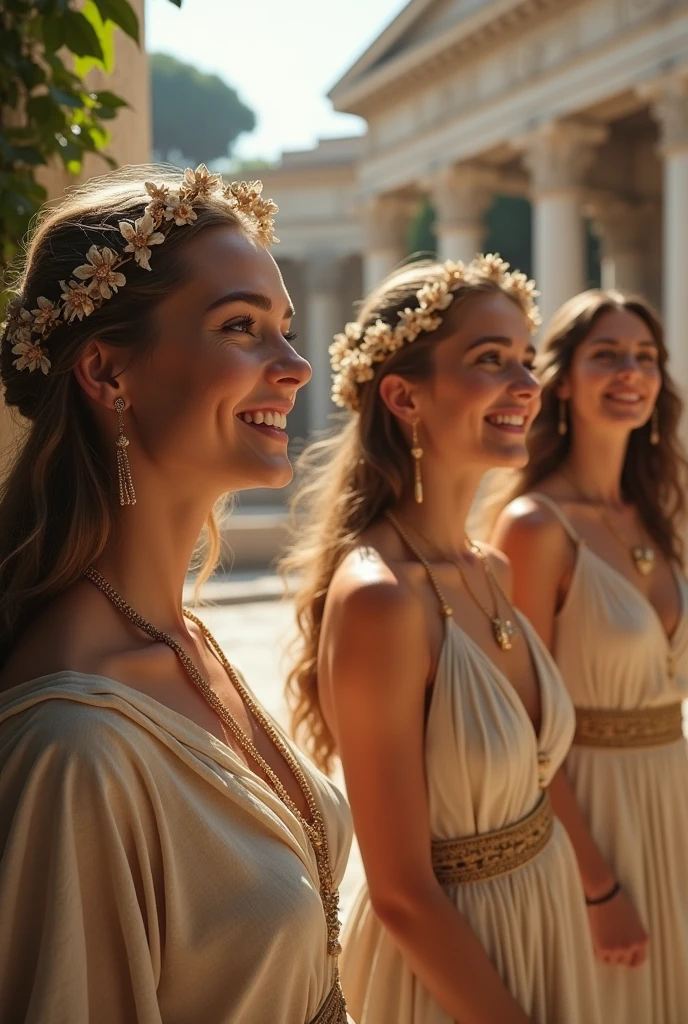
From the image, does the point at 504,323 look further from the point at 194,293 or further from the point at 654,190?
the point at 654,190

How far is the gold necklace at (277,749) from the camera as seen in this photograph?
1753 millimetres

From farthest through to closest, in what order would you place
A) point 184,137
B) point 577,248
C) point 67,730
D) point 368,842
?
point 184,137 → point 577,248 → point 368,842 → point 67,730

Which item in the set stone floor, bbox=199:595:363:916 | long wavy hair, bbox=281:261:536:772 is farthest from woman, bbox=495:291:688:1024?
stone floor, bbox=199:595:363:916

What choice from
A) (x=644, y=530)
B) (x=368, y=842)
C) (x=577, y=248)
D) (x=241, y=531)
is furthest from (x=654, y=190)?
(x=368, y=842)

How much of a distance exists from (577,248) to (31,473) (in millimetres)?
20518

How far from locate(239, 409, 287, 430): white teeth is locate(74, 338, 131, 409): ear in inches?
8.1

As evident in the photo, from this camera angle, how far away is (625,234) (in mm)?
24938

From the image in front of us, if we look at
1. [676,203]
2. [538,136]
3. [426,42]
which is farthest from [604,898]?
[426,42]

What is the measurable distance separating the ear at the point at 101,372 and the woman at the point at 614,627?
6.63 ft

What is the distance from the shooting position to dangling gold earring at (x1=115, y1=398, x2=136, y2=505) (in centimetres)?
174

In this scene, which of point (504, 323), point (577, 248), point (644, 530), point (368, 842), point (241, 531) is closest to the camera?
point (368, 842)

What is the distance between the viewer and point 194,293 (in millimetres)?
1751

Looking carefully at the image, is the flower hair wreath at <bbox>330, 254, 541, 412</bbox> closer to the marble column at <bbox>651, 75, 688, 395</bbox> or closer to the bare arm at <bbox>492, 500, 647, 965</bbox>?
the bare arm at <bbox>492, 500, 647, 965</bbox>

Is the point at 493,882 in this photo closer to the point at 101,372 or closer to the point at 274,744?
the point at 274,744
